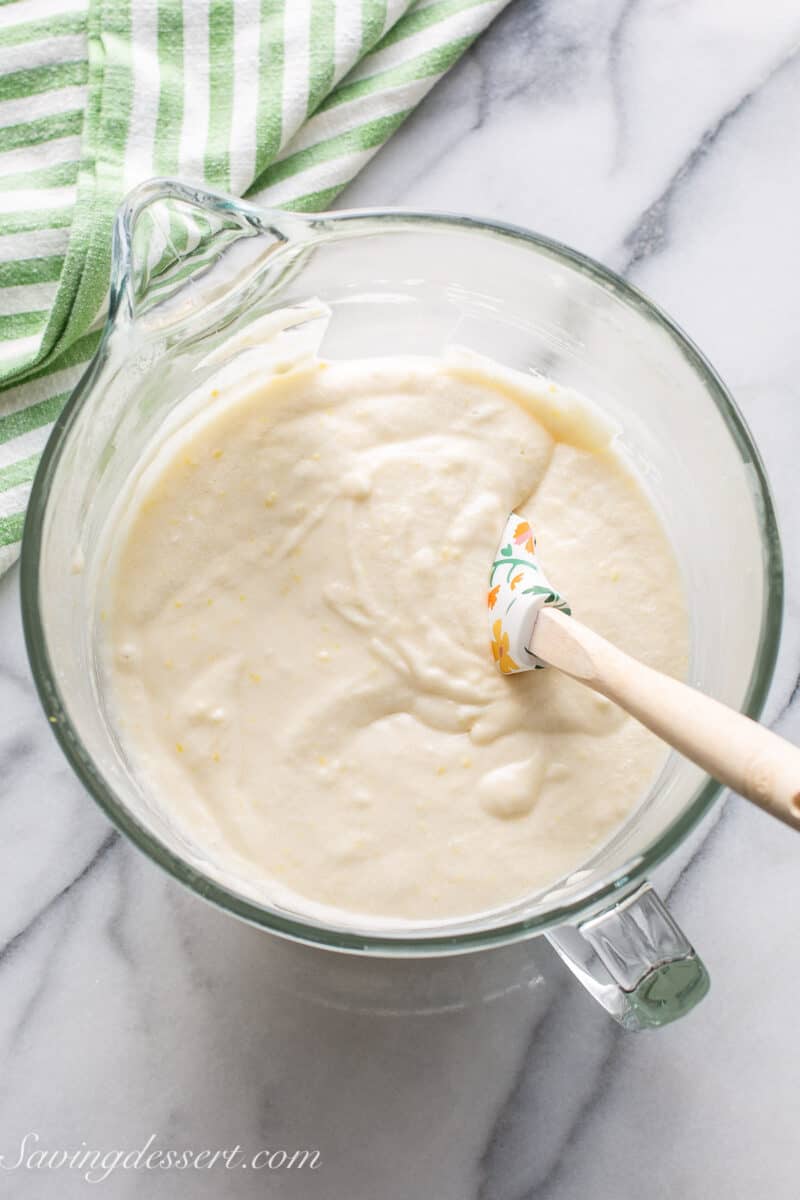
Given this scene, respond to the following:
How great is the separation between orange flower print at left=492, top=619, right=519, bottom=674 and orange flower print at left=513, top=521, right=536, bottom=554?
0.11 m

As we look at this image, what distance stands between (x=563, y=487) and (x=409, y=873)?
509mm

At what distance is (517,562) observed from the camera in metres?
1.47

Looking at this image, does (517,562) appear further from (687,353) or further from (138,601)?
(138,601)

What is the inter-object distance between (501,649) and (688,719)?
1.05 ft

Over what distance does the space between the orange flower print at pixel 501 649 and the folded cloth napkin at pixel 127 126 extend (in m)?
0.66

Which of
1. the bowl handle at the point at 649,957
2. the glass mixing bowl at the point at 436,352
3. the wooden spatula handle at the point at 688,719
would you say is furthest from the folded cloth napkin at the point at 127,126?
the bowl handle at the point at 649,957

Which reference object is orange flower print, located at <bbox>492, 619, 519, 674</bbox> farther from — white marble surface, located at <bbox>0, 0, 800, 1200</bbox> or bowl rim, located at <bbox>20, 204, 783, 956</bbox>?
white marble surface, located at <bbox>0, 0, 800, 1200</bbox>

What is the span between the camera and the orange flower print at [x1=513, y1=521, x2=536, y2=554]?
1.49 m

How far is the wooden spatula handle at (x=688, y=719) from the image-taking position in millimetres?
1055

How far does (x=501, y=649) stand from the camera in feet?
4.73

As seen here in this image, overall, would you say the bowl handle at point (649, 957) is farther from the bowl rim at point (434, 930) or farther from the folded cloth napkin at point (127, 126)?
the folded cloth napkin at point (127, 126)

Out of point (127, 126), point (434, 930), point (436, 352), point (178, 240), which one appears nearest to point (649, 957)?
point (434, 930)

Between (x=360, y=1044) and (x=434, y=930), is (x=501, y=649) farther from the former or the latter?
(x=360, y=1044)

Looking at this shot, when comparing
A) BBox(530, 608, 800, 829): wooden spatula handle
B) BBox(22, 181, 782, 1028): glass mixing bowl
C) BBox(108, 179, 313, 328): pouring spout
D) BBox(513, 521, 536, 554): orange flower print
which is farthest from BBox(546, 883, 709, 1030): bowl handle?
BBox(108, 179, 313, 328): pouring spout
